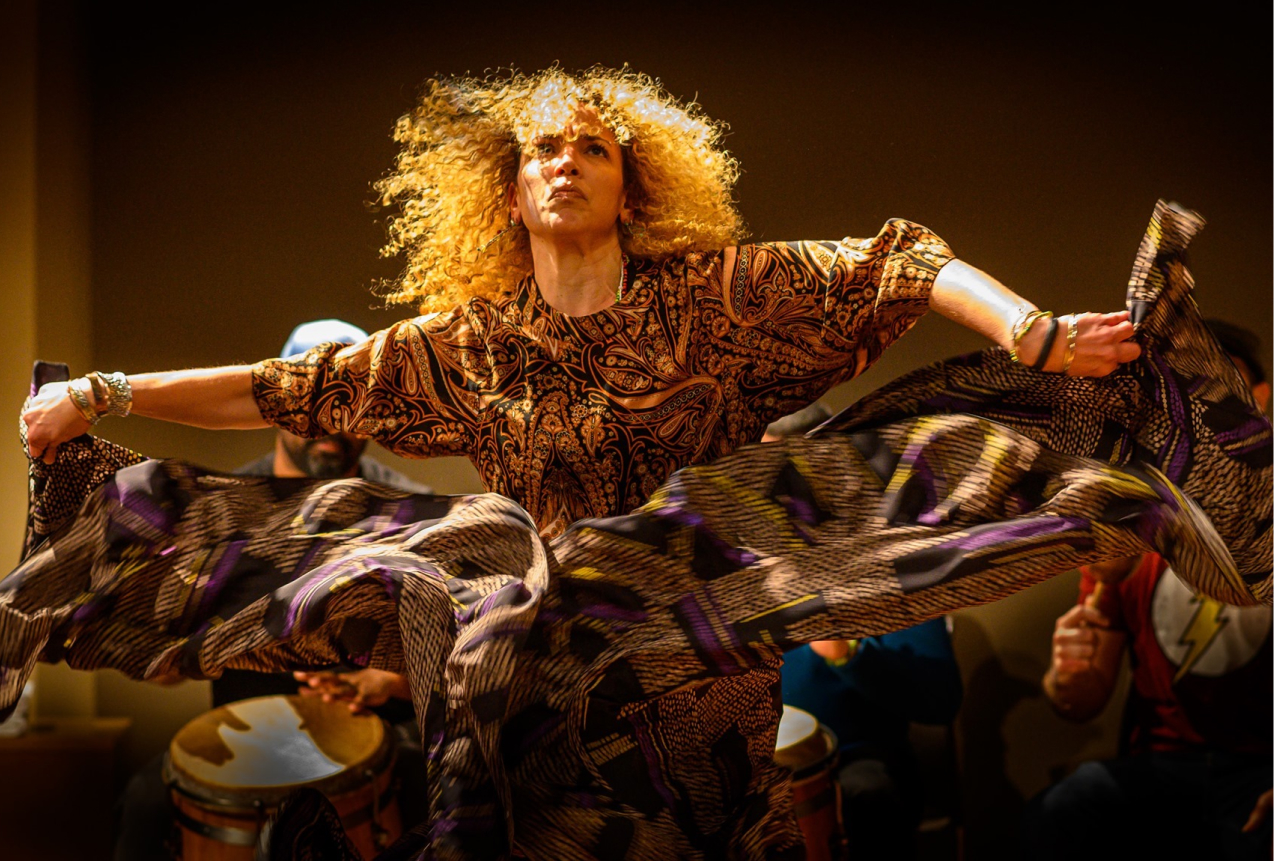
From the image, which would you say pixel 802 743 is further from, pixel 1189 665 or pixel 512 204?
pixel 512 204

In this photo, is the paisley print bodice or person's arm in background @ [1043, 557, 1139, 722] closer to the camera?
the paisley print bodice

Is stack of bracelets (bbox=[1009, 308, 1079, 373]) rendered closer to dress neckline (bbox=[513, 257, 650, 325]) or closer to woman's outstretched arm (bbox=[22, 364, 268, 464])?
dress neckline (bbox=[513, 257, 650, 325])

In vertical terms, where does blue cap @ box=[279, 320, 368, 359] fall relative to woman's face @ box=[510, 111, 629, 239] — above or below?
below

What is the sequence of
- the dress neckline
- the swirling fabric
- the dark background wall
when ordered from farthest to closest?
the dark background wall < the dress neckline < the swirling fabric

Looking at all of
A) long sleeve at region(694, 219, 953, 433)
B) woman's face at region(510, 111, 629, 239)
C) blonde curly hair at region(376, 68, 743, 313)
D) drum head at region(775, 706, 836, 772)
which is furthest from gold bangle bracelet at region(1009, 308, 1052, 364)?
drum head at region(775, 706, 836, 772)

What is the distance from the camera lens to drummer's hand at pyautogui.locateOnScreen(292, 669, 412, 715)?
2350 millimetres

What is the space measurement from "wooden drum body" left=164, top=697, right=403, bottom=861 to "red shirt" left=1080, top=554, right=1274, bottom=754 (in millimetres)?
1480

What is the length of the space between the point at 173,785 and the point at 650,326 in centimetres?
125

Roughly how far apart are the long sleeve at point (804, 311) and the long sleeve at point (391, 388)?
1.07 feet

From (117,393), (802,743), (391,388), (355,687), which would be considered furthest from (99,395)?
(802,743)

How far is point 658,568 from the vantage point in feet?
4.66

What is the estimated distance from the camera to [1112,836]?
7.22 feet

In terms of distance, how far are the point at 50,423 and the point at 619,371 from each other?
0.73 meters

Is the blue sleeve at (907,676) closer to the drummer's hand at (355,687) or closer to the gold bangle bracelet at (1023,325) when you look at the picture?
the drummer's hand at (355,687)
